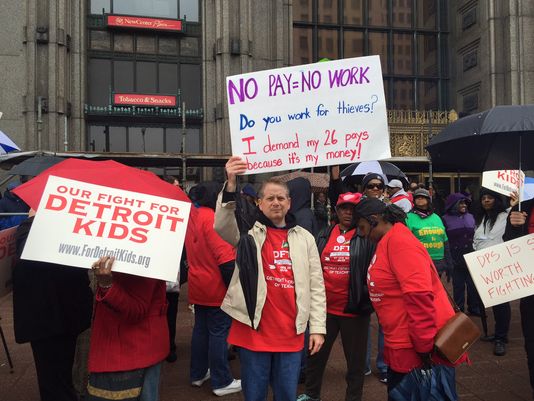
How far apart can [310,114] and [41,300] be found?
2409mm

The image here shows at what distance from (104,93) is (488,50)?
1710cm

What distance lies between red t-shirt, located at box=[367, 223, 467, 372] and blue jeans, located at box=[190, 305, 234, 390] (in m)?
1.90

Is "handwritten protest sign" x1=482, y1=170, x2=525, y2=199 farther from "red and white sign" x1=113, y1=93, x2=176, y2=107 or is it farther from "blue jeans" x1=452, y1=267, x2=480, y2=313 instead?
"red and white sign" x1=113, y1=93, x2=176, y2=107

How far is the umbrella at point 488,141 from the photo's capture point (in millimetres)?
4055

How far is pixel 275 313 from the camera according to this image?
3096 mm

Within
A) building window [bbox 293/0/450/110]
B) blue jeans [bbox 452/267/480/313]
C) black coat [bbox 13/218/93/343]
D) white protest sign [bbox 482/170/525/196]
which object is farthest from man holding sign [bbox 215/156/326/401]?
building window [bbox 293/0/450/110]

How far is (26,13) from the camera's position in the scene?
58.2ft

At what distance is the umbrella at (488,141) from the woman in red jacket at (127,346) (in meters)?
3.11

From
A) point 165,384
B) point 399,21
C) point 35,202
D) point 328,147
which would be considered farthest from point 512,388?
point 399,21

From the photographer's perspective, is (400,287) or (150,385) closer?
(150,385)

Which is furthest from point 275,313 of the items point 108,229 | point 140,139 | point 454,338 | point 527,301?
point 140,139

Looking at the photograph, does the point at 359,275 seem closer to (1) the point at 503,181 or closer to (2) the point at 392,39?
(1) the point at 503,181

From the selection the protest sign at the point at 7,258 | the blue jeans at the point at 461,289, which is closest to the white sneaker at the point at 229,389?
the protest sign at the point at 7,258

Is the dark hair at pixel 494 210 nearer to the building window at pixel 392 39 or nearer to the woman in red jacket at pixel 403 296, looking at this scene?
the woman in red jacket at pixel 403 296
